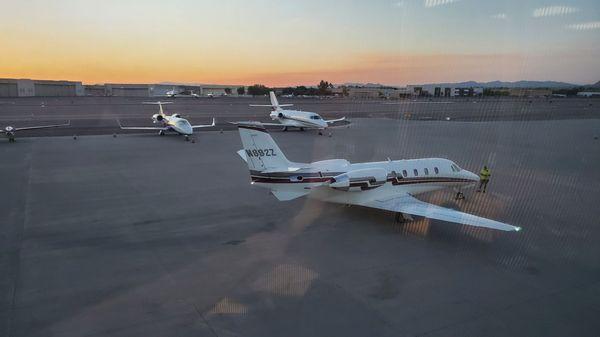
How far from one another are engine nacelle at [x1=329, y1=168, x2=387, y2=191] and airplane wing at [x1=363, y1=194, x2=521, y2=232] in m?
0.72

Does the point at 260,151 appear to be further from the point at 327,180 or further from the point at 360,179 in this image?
the point at 360,179

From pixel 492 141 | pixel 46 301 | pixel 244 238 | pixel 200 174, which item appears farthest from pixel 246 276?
pixel 492 141

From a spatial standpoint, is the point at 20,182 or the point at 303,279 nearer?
the point at 303,279

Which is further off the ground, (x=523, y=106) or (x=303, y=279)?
(x=523, y=106)

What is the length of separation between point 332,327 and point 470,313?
3.15 metres

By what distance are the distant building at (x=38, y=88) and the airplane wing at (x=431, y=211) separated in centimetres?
14505

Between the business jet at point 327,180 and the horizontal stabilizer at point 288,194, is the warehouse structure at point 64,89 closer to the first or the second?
the business jet at point 327,180

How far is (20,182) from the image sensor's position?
19359mm

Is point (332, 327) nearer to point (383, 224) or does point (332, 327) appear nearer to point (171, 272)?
point (171, 272)

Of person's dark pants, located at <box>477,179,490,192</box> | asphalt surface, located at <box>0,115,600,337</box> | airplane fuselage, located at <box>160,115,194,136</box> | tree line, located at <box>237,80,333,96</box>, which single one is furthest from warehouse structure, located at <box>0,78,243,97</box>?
person's dark pants, located at <box>477,179,490,192</box>

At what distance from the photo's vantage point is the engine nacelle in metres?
13.9

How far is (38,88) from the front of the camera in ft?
466

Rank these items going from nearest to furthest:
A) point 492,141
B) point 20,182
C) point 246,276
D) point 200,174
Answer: point 246,276 → point 20,182 → point 200,174 → point 492,141

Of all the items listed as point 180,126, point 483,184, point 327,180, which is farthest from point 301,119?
point 327,180
